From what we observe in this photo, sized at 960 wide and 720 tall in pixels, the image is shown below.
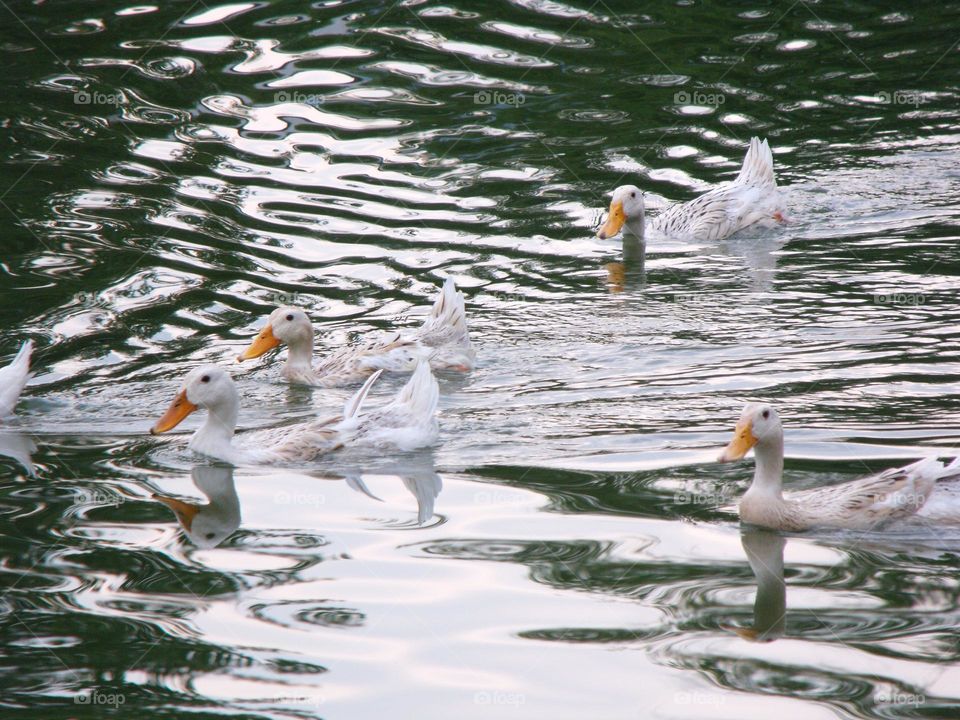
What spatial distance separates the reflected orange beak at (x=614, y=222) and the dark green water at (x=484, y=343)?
0.99 feet

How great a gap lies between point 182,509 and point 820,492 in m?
3.89

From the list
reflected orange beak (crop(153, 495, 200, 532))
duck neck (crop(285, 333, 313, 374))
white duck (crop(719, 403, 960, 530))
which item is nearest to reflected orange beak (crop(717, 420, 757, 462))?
white duck (crop(719, 403, 960, 530))

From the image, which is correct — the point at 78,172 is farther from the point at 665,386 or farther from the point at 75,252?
the point at 665,386

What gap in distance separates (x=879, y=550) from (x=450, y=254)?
705 centimetres

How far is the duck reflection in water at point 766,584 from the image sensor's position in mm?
6457

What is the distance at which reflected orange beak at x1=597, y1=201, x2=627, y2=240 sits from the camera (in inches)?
554

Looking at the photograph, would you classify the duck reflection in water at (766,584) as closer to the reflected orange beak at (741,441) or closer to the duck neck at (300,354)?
the reflected orange beak at (741,441)

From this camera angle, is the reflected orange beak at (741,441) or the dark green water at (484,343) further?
the reflected orange beak at (741,441)

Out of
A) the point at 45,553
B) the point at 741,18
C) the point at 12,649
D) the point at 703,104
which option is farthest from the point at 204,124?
the point at 12,649

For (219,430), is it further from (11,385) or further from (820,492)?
(820,492)

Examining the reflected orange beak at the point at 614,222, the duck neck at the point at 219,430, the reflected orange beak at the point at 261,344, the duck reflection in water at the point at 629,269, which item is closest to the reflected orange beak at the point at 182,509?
the duck neck at the point at 219,430

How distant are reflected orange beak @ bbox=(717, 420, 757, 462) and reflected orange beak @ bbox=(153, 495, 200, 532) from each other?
3206 mm

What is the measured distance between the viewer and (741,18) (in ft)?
66.6

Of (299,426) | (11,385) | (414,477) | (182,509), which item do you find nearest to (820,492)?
(414,477)
